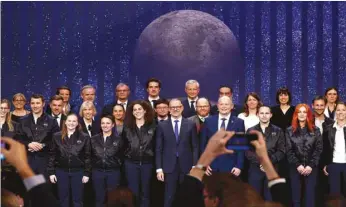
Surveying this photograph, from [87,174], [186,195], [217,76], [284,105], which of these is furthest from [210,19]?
[186,195]

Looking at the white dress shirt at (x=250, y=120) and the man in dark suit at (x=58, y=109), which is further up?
the man in dark suit at (x=58, y=109)

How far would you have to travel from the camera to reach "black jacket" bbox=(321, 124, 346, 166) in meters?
6.57

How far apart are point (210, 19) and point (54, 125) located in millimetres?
6042

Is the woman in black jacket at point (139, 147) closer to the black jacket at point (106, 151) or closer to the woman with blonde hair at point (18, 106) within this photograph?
the black jacket at point (106, 151)

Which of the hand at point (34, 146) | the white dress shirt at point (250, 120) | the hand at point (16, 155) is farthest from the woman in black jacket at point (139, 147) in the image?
the hand at point (16, 155)

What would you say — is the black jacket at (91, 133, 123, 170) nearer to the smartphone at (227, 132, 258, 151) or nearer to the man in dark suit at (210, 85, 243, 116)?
the man in dark suit at (210, 85, 243, 116)

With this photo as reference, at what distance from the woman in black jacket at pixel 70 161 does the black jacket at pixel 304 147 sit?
2226mm

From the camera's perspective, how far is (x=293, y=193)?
6688mm

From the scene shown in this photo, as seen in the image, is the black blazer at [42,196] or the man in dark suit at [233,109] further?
the man in dark suit at [233,109]

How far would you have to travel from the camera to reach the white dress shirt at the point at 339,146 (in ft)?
21.5

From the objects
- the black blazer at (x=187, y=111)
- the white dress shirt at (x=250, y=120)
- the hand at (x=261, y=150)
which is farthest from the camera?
the black blazer at (x=187, y=111)

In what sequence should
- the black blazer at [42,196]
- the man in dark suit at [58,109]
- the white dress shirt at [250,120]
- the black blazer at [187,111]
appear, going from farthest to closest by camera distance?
1. the black blazer at [187,111]
2. the man in dark suit at [58,109]
3. the white dress shirt at [250,120]
4. the black blazer at [42,196]

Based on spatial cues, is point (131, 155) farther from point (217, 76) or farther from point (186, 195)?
point (217, 76)

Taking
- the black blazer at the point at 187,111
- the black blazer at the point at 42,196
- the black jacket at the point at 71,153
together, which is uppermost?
the black blazer at the point at 187,111
